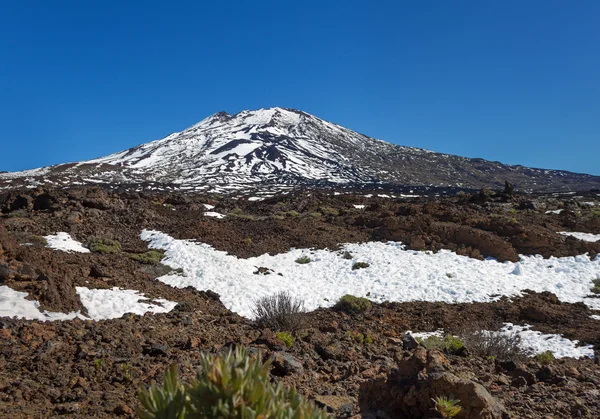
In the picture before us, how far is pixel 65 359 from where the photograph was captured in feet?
13.7

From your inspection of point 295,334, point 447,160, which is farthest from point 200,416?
point 447,160

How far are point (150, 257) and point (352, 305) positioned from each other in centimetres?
661

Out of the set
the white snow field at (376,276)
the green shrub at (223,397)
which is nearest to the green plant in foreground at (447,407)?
the green shrub at (223,397)

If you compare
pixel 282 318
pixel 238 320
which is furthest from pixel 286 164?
pixel 282 318

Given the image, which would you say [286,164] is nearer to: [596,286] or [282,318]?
[596,286]

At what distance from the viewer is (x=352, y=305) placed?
9.63 m

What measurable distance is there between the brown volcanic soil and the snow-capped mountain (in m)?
42.3

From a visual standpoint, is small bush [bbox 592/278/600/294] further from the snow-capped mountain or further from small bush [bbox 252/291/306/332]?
the snow-capped mountain

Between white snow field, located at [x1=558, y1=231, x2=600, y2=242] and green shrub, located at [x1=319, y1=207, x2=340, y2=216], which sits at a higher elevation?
green shrub, located at [x1=319, y1=207, x2=340, y2=216]

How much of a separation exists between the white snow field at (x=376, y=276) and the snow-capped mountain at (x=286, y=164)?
156ft

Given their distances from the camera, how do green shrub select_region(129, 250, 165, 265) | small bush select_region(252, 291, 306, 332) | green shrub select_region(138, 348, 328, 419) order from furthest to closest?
1. green shrub select_region(129, 250, 165, 265)
2. small bush select_region(252, 291, 306, 332)
3. green shrub select_region(138, 348, 328, 419)

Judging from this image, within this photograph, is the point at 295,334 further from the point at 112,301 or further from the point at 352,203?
the point at 352,203

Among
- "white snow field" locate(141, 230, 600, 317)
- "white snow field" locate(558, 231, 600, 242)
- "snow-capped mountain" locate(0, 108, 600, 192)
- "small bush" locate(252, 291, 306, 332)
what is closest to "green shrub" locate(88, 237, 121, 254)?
"white snow field" locate(141, 230, 600, 317)

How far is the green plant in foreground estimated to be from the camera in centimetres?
278
